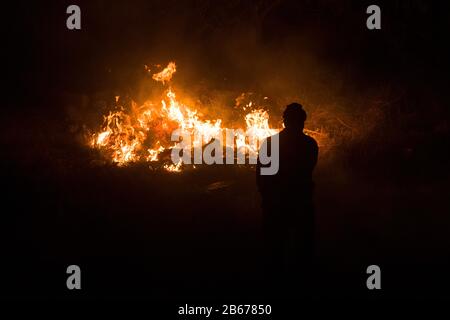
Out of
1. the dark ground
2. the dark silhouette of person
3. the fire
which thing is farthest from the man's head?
the fire

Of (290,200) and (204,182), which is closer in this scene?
(290,200)

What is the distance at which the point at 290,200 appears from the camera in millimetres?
4406

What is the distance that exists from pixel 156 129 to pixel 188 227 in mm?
3709

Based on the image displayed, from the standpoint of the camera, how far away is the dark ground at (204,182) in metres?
5.32

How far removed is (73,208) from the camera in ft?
24.3

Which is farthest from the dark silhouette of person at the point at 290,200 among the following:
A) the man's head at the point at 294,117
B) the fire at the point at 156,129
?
the fire at the point at 156,129

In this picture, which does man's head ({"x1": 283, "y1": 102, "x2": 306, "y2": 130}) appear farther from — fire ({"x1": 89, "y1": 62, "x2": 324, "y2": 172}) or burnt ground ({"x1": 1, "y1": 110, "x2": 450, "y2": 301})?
fire ({"x1": 89, "y1": 62, "x2": 324, "y2": 172})

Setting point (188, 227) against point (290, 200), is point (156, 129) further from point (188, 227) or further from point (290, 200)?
point (290, 200)

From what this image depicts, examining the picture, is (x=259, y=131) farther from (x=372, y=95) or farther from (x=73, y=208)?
(x=73, y=208)

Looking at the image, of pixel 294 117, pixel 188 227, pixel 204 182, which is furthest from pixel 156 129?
pixel 294 117

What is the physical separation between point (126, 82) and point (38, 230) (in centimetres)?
551

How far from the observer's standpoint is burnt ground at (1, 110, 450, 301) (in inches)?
200
